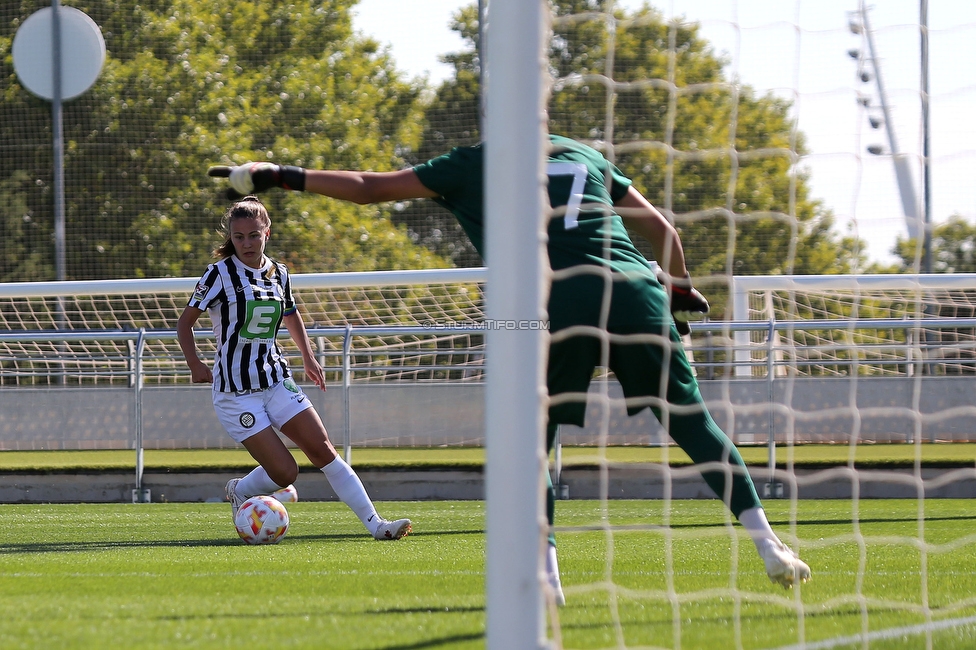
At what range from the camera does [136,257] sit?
24.7 meters

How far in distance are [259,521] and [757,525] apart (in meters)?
2.96

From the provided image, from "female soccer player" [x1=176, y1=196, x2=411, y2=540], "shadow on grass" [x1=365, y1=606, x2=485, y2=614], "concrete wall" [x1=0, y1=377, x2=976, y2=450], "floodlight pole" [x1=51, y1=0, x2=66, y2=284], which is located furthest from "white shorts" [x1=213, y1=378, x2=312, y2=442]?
"floodlight pole" [x1=51, y1=0, x2=66, y2=284]

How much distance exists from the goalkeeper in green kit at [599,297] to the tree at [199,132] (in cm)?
2114

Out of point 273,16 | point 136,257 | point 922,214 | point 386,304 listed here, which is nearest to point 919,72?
point 922,214

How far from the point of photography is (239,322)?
6.01 metres

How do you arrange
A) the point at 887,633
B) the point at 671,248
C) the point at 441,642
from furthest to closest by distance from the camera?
the point at 671,248, the point at 887,633, the point at 441,642

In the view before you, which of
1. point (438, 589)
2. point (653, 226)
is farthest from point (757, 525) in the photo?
point (438, 589)

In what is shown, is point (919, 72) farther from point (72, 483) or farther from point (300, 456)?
point (300, 456)

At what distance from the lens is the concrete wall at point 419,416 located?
1195 centimetres

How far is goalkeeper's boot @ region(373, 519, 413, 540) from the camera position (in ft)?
19.4

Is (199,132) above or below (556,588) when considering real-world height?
above

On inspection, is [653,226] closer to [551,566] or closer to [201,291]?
[551,566]

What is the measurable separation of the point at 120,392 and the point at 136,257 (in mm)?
12464

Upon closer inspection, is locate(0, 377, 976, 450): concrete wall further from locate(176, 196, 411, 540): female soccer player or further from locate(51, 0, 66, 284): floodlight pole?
locate(51, 0, 66, 284): floodlight pole
